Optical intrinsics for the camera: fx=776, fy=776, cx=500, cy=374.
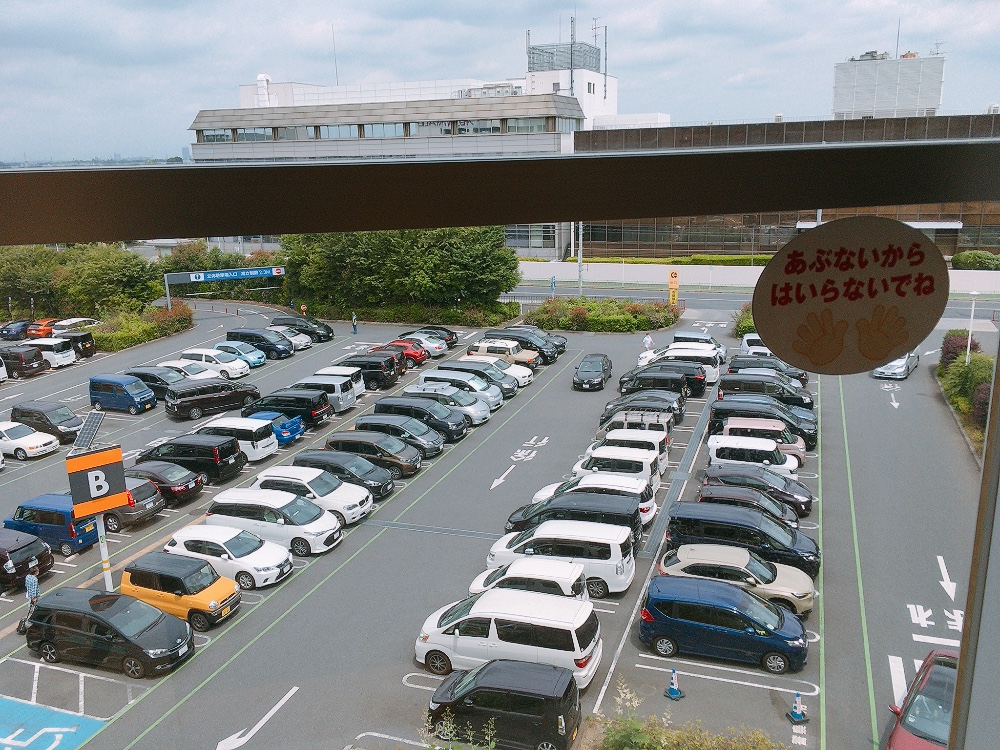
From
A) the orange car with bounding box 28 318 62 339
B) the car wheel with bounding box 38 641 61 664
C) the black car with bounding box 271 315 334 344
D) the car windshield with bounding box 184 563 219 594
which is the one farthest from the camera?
the black car with bounding box 271 315 334 344

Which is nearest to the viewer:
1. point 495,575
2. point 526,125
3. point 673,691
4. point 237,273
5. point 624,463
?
point 526,125

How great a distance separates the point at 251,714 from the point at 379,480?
161 inches

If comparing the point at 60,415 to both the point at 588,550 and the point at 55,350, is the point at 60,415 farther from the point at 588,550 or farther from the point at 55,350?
the point at 588,550

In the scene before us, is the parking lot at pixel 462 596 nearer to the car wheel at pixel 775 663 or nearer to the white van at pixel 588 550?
the car wheel at pixel 775 663

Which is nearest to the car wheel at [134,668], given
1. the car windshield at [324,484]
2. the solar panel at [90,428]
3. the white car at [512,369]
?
the solar panel at [90,428]

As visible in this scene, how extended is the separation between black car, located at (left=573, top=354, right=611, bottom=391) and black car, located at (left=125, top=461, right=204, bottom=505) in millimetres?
6553

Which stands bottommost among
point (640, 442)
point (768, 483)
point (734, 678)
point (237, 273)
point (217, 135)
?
point (734, 678)

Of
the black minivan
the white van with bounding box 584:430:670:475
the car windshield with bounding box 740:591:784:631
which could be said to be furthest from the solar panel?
the car windshield with bounding box 740:591:784:631

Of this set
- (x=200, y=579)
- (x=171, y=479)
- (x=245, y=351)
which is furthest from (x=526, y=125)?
(x=245, y=351)

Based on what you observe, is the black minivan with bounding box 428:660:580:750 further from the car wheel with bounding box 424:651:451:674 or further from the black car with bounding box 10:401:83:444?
the black car with bounding box 10:401:83:444

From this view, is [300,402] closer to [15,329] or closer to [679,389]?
[679,389]

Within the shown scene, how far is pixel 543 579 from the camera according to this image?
20.2 feet

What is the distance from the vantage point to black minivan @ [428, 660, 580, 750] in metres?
4.73

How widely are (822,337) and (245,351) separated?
1503 centimetres
